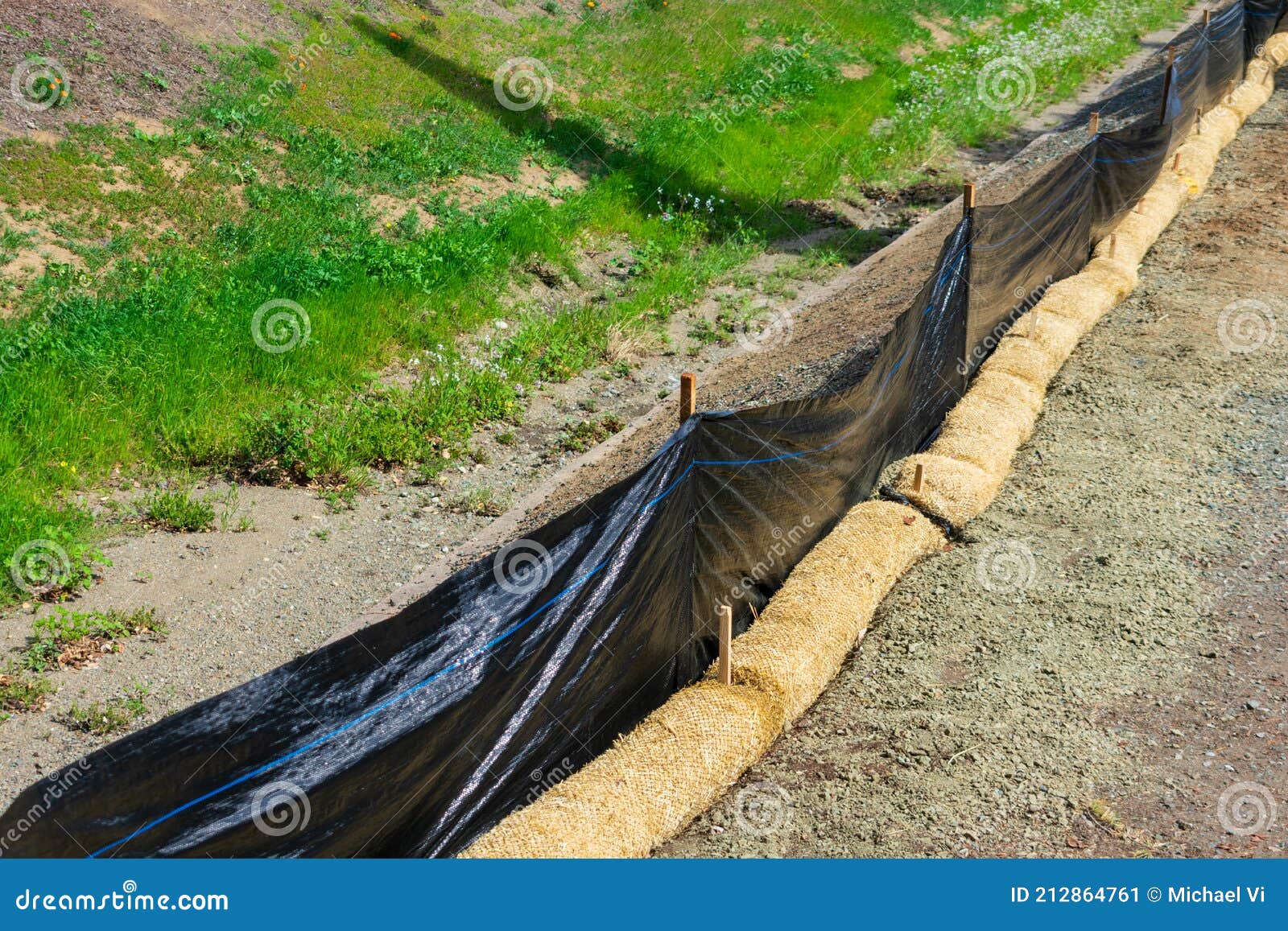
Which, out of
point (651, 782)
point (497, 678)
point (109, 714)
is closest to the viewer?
point (497, 678)

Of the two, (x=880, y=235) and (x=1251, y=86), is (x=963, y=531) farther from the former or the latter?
(x=1251, y=86)

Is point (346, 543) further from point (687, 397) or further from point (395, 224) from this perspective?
point (395, 224)

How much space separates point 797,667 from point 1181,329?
17.6 feet

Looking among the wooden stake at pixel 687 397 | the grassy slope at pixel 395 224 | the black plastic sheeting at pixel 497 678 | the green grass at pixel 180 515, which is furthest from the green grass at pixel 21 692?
the wooden stake at pixel 687 397

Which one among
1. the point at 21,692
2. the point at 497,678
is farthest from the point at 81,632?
the point at 497,678

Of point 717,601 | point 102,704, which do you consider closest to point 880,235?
point 717,601

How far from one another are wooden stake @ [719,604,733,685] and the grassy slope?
3.85m

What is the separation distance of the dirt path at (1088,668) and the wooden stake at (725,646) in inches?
14.8

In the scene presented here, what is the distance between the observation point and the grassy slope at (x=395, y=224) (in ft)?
25.7

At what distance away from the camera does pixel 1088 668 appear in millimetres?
5312

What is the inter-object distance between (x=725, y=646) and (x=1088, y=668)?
1800 mm

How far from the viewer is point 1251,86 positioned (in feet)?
49.2

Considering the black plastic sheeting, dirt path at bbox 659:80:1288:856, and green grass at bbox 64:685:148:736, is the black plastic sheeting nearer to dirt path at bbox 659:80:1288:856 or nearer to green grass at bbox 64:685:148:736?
dirt path at bbox 659:80:1288:856

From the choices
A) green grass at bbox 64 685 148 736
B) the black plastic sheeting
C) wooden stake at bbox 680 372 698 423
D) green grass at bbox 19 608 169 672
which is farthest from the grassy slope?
wooden stake at bbox 680 372 698 423
